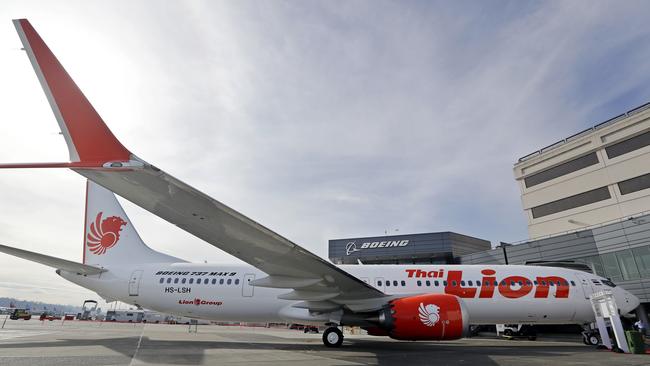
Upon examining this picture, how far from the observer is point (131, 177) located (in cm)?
482

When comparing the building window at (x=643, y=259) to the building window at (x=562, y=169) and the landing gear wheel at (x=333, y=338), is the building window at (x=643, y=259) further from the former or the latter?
the landing gear wheel at (x=333, y=338)

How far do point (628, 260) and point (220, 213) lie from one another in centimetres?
2490

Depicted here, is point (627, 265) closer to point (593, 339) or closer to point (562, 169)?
point (593, 339)

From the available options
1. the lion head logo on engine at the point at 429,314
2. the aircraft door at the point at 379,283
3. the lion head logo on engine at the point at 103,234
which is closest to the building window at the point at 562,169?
the aircraft door at the point at 379,283

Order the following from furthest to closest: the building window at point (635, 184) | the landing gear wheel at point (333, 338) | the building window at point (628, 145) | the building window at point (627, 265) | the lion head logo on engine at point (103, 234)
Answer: the building window at point (628, 145), the building window at point (635, 184), the building window at point (627, 265), the lion head logo on engine at point (103, 234), the landing gear wheel at point (333, 338)

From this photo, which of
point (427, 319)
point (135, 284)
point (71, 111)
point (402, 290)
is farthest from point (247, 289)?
point (71, 111)

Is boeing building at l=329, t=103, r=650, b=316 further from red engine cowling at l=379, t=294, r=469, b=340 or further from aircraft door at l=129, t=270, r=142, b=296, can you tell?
aircraft door at l=129, t=270, r=142, b=296

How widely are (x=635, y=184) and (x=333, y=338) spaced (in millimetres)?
27515

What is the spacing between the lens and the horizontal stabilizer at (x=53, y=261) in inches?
387

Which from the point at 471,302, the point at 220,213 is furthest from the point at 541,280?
the point at 220,213

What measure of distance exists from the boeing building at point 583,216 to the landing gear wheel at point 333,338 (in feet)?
57.6

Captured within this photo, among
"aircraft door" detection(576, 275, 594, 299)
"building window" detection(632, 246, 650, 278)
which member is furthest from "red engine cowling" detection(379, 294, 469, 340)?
"building window" detection(632, 246, 650, 278)

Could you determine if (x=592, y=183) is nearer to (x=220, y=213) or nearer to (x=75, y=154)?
(x=220, y=213)

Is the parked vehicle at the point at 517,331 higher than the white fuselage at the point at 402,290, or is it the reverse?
the white fuselage at the point at 402,290
